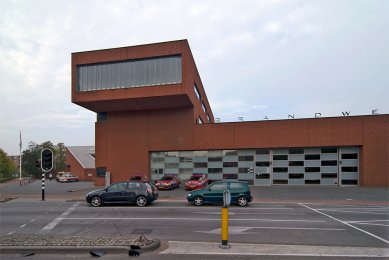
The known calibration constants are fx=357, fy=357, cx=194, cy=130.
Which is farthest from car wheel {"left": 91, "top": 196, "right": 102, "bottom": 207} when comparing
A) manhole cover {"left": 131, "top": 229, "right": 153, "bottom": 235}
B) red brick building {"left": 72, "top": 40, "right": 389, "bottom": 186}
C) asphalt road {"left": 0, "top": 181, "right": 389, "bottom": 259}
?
red brick building {"left": 72, "top": 40, "right": 389, "bottom": 186}

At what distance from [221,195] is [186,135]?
656 inches

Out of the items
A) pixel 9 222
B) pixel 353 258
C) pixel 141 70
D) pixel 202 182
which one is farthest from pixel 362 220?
pixel 141 70

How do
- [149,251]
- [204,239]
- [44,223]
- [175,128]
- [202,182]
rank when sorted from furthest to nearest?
[175,128], [202,182], [44,223], [204,239], [149,251]

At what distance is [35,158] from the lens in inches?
4166

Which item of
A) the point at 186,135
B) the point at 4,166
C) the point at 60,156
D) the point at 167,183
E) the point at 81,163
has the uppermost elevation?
the point at 186,135

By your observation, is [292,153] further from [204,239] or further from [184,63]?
[204,239]

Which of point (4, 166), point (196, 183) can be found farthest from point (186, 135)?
point (4, 166)

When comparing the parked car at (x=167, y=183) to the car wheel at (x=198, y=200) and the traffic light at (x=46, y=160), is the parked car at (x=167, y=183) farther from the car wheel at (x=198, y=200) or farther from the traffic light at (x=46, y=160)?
the car wheel at (x=198, y=200)

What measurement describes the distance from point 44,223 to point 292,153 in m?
25.1

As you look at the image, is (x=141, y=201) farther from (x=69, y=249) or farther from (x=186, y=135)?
(x=186, y=135)

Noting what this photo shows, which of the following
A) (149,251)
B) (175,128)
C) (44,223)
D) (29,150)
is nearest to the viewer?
(149,251)

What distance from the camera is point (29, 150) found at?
113500 mm

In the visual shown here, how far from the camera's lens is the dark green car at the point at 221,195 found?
18.9 meters

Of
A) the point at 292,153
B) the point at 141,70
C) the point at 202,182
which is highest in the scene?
the point at 141,70
